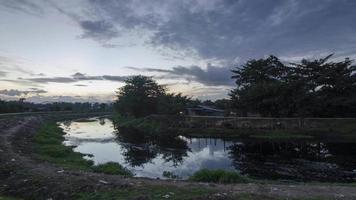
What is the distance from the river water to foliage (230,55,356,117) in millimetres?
14294

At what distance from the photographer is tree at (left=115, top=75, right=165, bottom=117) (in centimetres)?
9350

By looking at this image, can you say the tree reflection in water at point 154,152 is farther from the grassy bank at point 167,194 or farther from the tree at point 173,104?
the tree at point 173,104

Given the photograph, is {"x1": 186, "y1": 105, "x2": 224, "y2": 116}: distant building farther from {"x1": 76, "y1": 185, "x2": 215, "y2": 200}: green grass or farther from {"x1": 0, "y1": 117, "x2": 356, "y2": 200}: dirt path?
{"x1": 76, "y1": 185, "x2": 215, "y2": 200}: green grass

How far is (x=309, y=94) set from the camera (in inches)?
2377

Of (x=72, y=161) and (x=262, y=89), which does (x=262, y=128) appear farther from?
(x=72, y=161)

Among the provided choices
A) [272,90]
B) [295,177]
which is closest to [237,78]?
[272,90]

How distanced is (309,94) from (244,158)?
30843mm

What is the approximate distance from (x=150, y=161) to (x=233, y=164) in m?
7.57

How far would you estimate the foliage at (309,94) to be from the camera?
2352 inches

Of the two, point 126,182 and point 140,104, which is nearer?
point 126,182

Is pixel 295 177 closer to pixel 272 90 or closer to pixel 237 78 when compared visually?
pixel 272 90

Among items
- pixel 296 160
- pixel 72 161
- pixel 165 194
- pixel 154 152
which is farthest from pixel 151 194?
pixel 154 152

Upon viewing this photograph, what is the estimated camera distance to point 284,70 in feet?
245

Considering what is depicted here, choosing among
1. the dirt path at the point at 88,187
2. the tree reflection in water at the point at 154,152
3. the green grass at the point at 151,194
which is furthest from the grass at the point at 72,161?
the green grass at the point at 151,194
